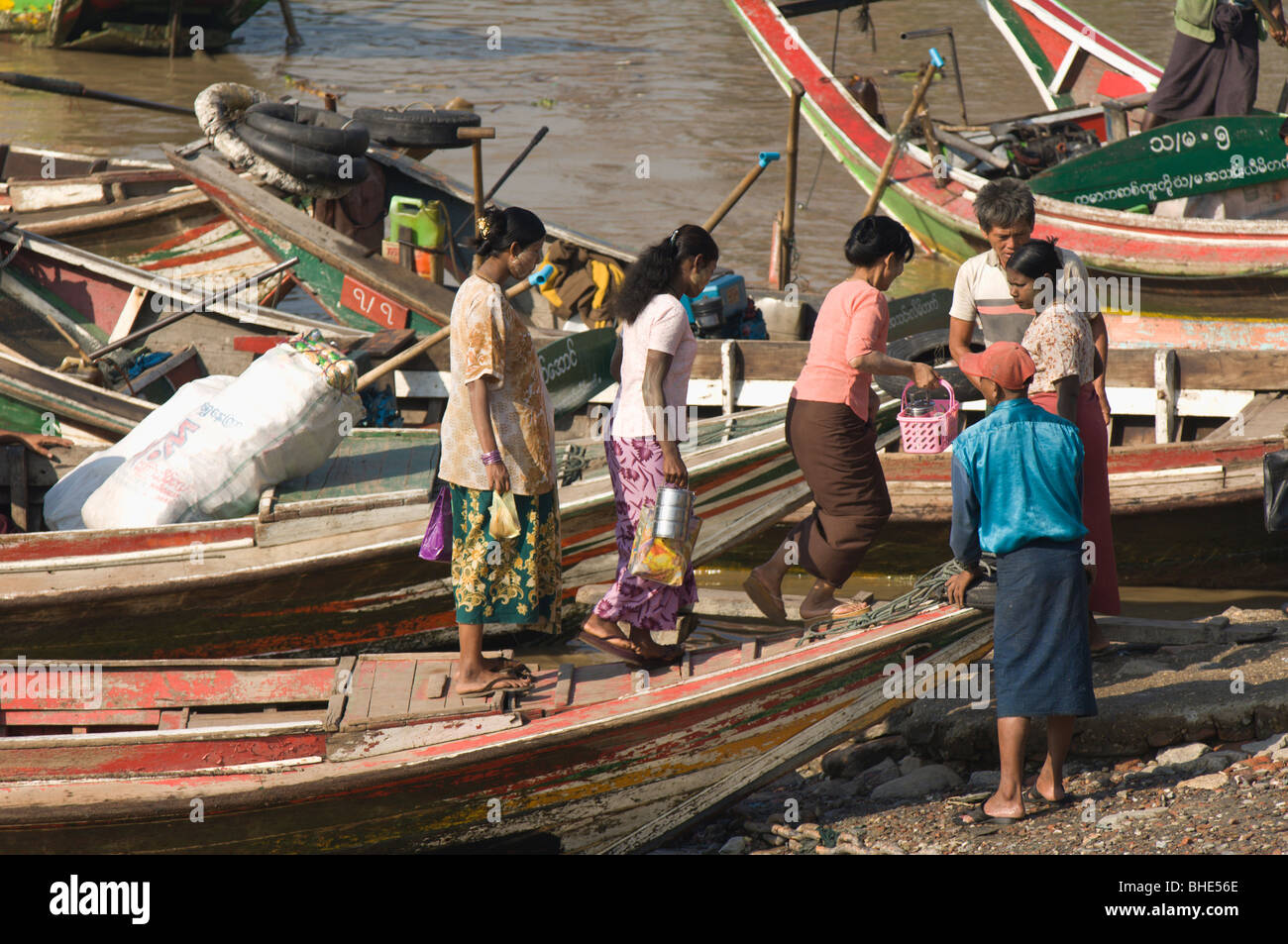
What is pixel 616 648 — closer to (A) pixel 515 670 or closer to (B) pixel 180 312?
(A) pixel 515 670

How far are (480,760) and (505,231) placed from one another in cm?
140

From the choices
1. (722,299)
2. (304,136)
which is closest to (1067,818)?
(722,299)

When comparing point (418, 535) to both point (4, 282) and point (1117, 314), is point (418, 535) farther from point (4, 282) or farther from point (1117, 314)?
point (1117, 314)

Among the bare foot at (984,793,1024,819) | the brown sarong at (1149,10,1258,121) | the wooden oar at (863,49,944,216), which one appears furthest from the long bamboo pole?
the bare foot at (984,793,1024,819)

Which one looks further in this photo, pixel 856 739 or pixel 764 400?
pixel 764 400

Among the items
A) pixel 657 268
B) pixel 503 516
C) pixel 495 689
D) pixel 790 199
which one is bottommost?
pixel 495 689

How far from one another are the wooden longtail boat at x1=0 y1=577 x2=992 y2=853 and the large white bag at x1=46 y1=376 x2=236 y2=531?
1.43 metres

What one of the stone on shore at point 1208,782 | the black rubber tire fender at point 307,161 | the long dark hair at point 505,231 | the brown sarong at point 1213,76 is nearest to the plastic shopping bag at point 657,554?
the long dark hair at point 505,231

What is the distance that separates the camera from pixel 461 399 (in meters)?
3.65

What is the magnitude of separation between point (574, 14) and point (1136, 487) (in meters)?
16.9

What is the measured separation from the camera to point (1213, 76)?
8.05 m

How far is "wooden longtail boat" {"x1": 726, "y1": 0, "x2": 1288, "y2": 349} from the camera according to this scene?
7.07 metres

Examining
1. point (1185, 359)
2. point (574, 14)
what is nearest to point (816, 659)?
point (1185, 359)

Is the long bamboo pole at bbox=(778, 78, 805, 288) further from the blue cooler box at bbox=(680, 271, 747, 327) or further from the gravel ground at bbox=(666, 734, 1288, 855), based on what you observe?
the gravel ground at bbox=(666, 734, 1288, 855)
